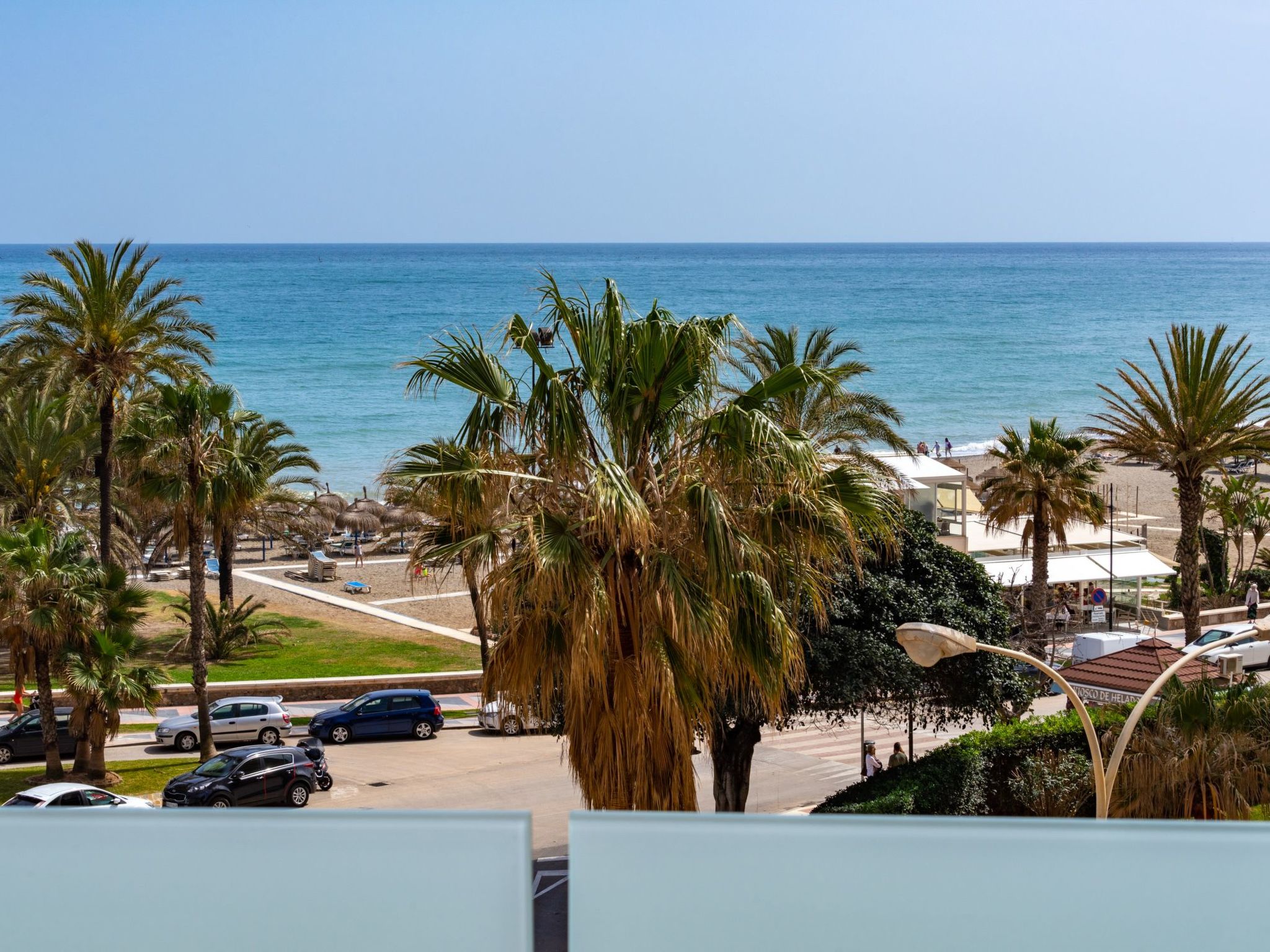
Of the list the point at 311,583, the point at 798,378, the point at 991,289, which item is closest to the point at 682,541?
the point at 798,378

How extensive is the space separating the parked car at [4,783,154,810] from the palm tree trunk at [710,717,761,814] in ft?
24.7

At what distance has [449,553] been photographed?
8.62 meters

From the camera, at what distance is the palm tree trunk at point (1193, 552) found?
23.0 metres

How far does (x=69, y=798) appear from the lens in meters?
16.4

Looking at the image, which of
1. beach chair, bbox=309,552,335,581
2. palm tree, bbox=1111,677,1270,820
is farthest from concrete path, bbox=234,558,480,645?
palm tree, bbox=1111,677,1270,820

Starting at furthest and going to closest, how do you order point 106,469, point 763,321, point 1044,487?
point 763,321 < point 1044,487 < point 106,469

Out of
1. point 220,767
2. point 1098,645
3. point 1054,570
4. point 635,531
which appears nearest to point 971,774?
point 635,531

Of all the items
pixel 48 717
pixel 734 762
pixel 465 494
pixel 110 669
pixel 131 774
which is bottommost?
pixel 131 774

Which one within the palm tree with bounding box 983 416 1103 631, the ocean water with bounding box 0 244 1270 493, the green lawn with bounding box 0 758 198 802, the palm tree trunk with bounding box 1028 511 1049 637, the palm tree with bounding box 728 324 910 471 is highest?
the ocean water with bounding box 0 244 1270 493

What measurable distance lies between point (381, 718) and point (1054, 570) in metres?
16.9

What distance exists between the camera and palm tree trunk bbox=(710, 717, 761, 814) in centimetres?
1599

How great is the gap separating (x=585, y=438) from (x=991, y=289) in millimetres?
161020

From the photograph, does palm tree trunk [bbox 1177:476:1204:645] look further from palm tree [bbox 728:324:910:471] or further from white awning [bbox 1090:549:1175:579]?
white awning [bbox 1090:549:1175:579]

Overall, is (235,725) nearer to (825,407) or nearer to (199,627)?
(199,627)
